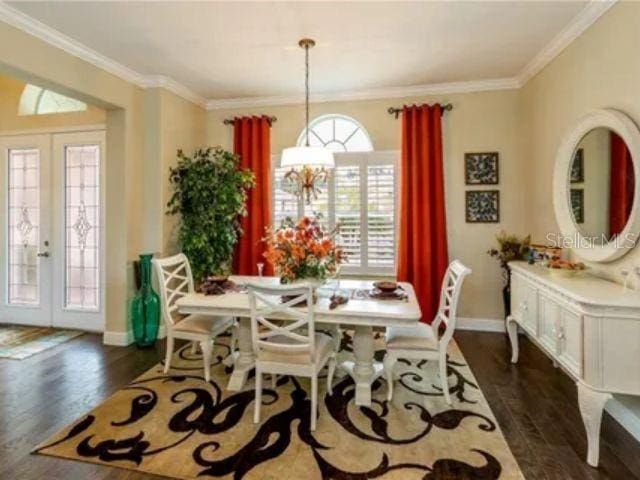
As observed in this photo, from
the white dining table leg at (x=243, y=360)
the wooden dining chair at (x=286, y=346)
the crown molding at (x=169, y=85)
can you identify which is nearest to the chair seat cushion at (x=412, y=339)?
the wooden dining chair at (x=286, y=346)

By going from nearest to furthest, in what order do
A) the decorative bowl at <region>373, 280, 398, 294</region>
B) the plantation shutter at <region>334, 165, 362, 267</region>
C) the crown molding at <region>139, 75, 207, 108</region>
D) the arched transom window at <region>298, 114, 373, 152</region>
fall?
the decorative bowl at <region>373, 280, 398, 294</region>, the crown molding at <region>139, 75, 207, 108</region>, the plantation shutter at <region>334, 165, 362, 267</region>, the arched transom window at <region>298, 114, 373, 152</region>

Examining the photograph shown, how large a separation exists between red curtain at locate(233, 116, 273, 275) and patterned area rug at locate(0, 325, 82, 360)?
2199 millimetres

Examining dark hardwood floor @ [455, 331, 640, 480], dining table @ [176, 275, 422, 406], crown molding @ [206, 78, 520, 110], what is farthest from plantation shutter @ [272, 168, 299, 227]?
dark hardwood floor @ [455, 331, 640, 480]

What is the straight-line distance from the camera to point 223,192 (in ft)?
14.5

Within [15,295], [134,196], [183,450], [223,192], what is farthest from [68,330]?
[183,450]

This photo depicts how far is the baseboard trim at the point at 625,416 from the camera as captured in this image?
93.1 inches

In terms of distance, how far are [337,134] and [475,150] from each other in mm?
1756

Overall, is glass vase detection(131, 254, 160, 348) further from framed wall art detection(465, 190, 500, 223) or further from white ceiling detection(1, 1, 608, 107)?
framed wall art detection(465, 190, 500, 223)

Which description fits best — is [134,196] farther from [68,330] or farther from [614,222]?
[614,222]

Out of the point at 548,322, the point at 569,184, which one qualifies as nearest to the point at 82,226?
the point at 548,322

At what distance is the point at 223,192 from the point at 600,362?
377 cm

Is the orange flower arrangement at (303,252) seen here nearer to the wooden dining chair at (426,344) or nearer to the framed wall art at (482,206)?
the wooden dining chair at (426,344)

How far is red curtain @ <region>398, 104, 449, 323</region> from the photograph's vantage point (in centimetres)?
452

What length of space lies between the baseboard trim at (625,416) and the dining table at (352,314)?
4.77 ft
